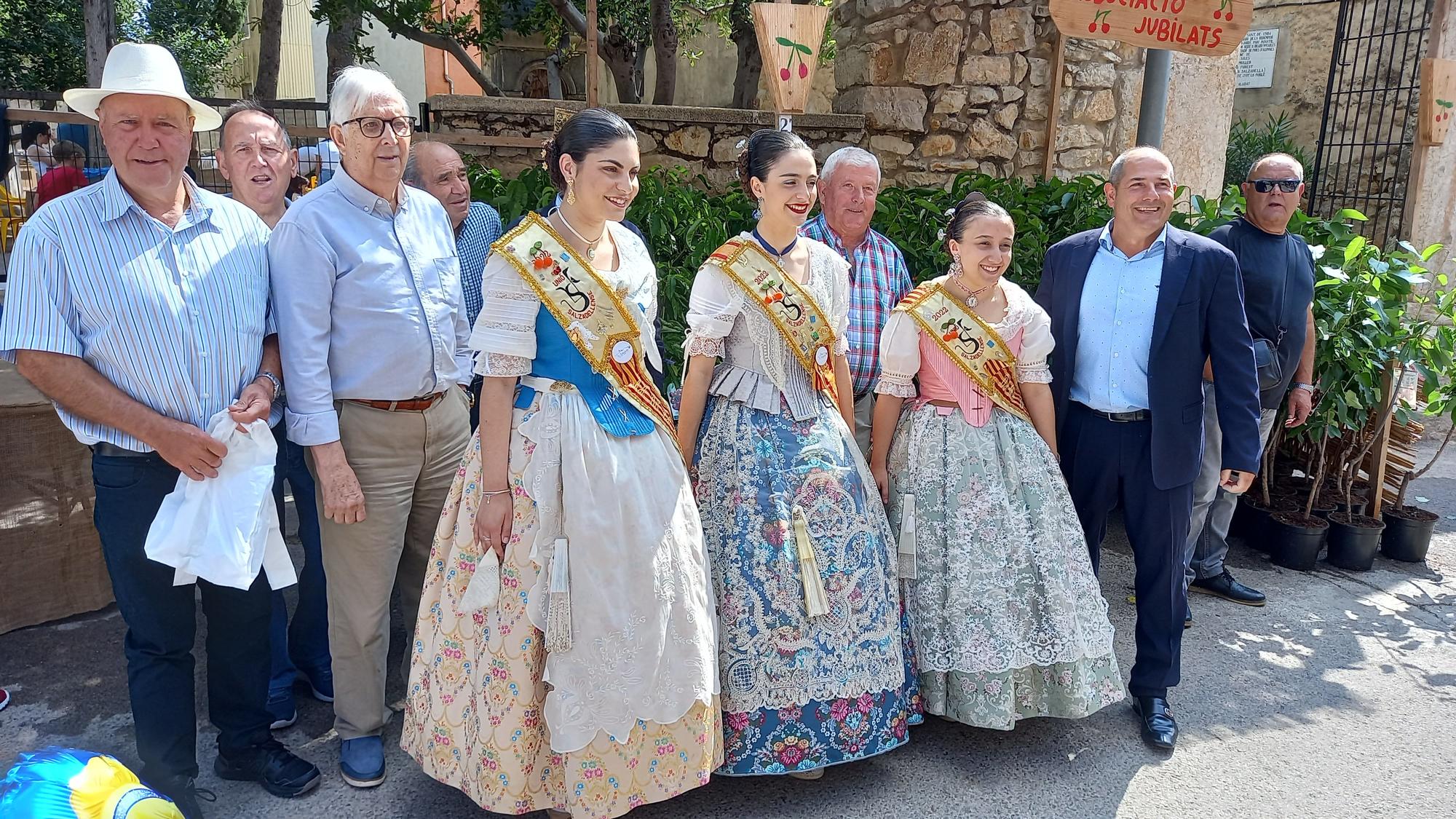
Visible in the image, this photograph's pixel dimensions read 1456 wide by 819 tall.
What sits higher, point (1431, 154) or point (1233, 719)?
point (1431, 154)

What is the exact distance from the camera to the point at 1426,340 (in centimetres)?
478

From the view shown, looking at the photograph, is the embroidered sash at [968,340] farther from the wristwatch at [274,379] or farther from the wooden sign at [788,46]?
the wristwatch at [274,379]

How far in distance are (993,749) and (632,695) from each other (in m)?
1.35

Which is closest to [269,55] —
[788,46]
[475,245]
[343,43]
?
[343,43]

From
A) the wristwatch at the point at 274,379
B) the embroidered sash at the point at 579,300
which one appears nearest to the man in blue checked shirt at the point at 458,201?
the wristwatch at the point at 274,379

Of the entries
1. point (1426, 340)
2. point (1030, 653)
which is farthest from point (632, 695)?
point (1426, 340)

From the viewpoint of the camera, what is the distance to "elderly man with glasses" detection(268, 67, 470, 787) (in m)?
2.70

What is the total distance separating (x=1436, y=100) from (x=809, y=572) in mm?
5587

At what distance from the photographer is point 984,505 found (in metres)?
3.13

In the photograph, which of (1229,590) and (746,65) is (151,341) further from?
(746,65)

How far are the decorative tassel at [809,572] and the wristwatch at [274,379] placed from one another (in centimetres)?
150

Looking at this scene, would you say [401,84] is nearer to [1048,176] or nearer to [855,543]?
[1048,176]

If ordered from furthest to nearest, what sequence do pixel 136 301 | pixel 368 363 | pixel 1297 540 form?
pixel 1297 540 < pixel 368 363 < pixel 136 301

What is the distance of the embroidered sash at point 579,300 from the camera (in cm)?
259
